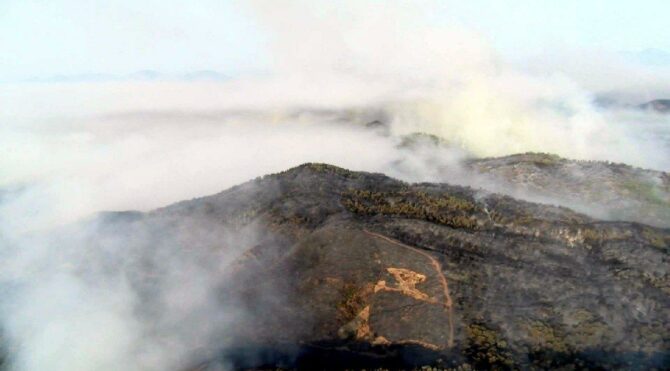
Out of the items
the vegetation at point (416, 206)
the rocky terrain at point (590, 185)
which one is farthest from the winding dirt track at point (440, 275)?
the rocky terrain at point (590, 185)

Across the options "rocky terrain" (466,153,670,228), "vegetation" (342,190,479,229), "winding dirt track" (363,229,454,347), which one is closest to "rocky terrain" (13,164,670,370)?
"winding dirt track" (363,229,454,347)

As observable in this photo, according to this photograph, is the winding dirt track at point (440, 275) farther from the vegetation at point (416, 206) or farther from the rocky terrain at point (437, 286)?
the vegetation at point (416, 206)

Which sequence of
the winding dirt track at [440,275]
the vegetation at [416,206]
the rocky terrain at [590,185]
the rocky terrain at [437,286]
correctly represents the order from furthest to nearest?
the rocky terrain at [590,185] → the vegetation at [416,206] → the winding dirt track at [440,275] → the rocky terrain at [437,286]

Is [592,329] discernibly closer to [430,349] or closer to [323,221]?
[430,349]

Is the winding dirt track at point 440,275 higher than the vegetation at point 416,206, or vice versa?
the vegetation at point 416,206

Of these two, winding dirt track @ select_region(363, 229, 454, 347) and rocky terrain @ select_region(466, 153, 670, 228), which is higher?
rocky terrain @ select_region(466, 153, 670, 228)

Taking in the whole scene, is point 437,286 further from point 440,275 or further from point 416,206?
point 416,206

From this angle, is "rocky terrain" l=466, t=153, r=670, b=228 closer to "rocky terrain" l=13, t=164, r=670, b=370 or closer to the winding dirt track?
"rocky terrain" l=13, t=164, r=670, b=370

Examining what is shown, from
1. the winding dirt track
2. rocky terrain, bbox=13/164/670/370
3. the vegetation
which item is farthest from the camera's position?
the vegetation

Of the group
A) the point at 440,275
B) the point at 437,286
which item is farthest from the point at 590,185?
the point at 437,286
